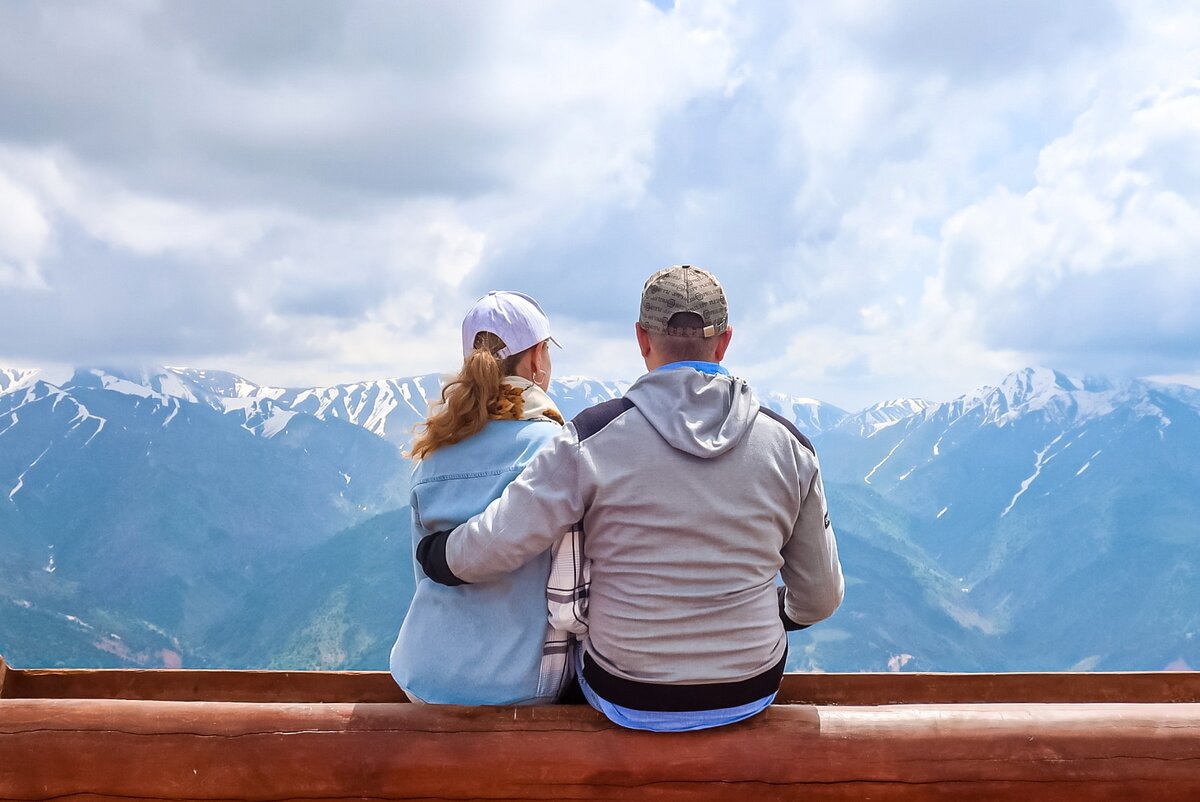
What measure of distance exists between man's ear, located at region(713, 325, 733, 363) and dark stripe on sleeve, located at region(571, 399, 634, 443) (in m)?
0.31

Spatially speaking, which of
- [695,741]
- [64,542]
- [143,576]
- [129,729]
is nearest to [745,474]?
[695,741]

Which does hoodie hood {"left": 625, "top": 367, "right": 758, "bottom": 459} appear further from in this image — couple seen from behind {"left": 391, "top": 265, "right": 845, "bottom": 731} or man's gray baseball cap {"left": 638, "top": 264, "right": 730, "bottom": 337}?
man's gray baseball cap {"left": 638, "top": 264, "right": 730, "bottom": 337}

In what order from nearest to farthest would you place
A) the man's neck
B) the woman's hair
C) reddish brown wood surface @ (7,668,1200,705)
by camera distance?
the man's neck
the woman's hair
reddish brown wood surface @ (7,668,1200,705)

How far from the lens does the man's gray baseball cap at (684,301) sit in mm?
2154

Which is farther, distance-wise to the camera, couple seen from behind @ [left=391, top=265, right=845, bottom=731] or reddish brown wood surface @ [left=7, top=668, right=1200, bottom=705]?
reddish brown wood surface @ [left=7, top=668, right=1200, bottom=705]

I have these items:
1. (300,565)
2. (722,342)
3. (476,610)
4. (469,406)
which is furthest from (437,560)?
(300,565)

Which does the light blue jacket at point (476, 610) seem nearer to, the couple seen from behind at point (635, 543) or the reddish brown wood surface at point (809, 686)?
the couple seen from behind at point (635, 543)

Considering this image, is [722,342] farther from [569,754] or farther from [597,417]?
[569,754]

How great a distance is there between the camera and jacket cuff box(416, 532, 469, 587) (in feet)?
7.14

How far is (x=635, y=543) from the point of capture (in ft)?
6.68

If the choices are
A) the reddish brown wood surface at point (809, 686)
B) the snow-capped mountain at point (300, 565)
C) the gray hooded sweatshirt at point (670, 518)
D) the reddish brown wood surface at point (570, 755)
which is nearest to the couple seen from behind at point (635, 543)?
the gray hooded sweatshirt at point (670, 518)

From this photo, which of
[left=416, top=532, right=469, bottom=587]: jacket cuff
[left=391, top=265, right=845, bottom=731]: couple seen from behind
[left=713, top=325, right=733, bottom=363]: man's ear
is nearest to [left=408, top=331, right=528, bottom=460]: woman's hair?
[left=391, top=265, right=845, bottom=731]: couple seen from behind

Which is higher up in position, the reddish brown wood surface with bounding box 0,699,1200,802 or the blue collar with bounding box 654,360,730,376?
the blue collar with bounding box 654,360,730,376

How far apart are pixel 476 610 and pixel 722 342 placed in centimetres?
99
